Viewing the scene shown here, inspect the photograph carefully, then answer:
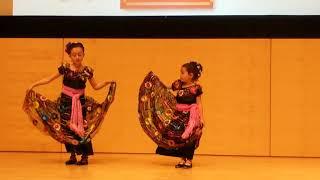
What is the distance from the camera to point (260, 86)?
6.32 meters

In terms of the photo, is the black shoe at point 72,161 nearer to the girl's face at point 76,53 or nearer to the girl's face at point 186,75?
the girl's face at point 76,53

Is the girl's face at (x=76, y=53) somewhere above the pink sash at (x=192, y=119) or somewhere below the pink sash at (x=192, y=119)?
above

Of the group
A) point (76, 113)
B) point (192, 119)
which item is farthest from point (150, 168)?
point (76, 113)

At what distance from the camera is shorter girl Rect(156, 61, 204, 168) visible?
507cm

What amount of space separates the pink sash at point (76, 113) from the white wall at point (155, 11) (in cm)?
146

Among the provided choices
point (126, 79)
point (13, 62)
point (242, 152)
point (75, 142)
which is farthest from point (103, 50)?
point (242, 152)

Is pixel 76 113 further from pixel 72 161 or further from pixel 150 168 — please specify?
pixel 150 168

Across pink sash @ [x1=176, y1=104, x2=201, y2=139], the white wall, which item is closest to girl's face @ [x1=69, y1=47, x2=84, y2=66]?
pink sash @ [x1=176, y1=104, x2=201, y2=139]

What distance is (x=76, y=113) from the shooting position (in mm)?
5148

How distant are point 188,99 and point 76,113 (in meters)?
1.06

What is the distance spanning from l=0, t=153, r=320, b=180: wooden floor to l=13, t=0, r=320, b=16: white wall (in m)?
1.64

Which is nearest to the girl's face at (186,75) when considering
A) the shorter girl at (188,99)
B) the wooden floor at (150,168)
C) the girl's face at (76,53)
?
the shorter girl at (188,99)

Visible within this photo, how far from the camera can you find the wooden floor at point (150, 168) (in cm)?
444

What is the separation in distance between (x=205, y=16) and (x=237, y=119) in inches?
48.8
